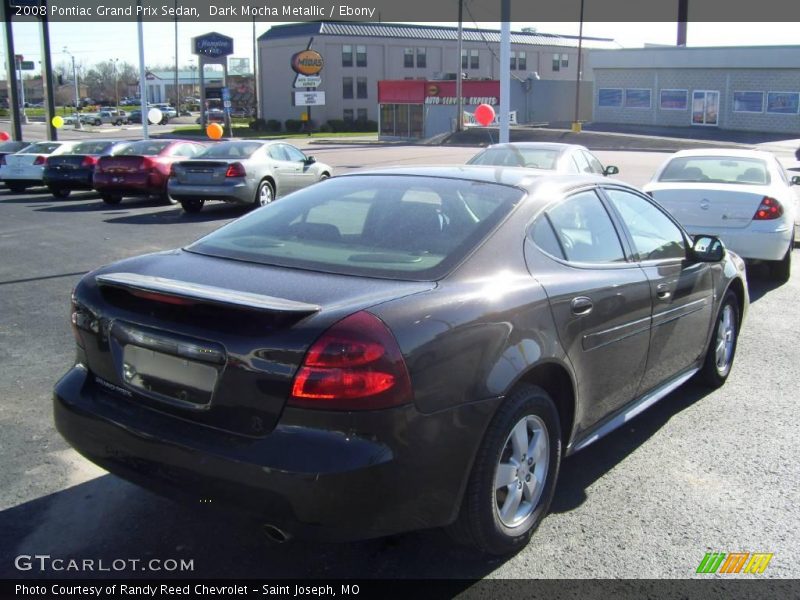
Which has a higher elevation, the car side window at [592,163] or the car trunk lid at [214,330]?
the car side window at [592,163]

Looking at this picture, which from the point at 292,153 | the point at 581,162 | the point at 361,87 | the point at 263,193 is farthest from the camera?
the point at 361,87

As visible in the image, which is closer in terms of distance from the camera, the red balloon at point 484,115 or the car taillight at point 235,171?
the car taillight at point 235,171

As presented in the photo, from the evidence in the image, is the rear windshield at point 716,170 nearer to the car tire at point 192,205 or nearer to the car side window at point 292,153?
the car side window at point 292,153

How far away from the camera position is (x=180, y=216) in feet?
51.9

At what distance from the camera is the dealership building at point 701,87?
1836 inches

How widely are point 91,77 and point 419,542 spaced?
16545 cm

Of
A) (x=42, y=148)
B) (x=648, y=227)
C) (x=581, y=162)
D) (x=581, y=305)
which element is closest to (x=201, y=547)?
(x=581, y=305)

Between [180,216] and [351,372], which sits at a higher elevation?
[351,372]

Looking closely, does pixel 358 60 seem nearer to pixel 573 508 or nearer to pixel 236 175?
pixel 236 175

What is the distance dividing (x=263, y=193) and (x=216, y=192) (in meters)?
1.03

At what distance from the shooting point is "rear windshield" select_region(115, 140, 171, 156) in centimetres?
1841

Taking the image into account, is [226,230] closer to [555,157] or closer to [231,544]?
[231,544]

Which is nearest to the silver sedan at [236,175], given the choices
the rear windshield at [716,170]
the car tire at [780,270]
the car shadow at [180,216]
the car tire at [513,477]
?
the car shadow at [180,216]

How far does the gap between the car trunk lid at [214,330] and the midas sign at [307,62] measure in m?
66.3
